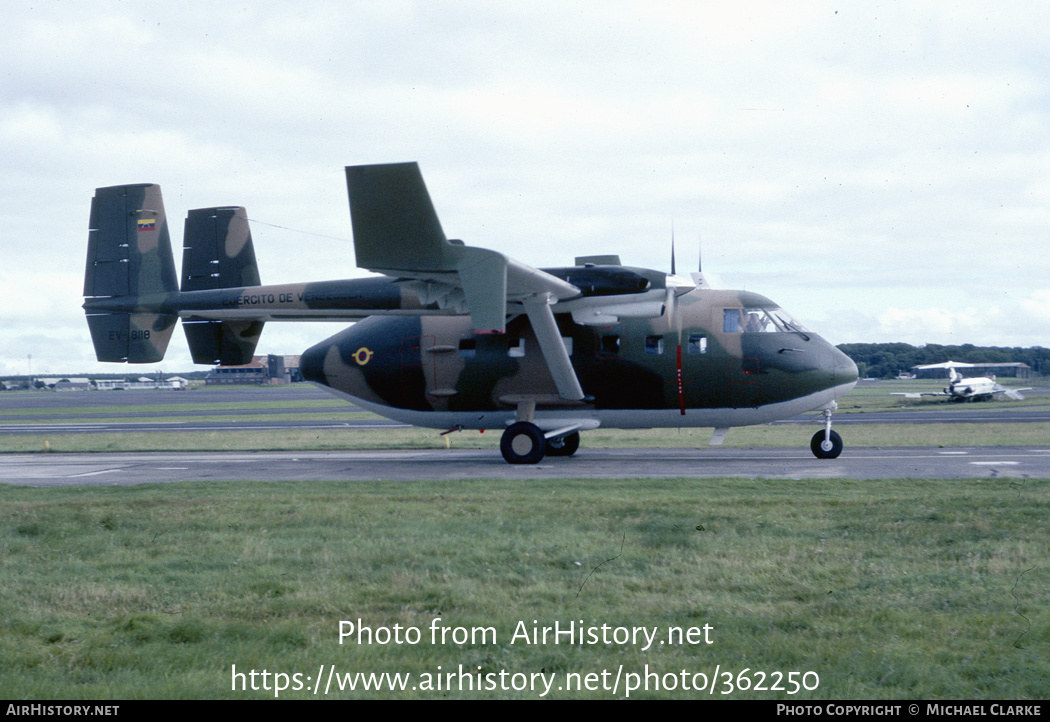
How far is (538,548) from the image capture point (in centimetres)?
891

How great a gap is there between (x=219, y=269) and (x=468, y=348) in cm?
681

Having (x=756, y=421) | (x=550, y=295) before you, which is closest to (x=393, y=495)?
(x=550, y=295)

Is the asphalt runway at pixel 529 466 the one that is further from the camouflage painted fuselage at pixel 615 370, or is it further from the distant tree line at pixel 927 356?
the distant tree line at pixel 927 356

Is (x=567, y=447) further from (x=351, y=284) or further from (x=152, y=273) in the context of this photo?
(x=152, y=273)

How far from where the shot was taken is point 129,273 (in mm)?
21812

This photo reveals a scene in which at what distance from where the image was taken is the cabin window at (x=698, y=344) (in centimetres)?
1977

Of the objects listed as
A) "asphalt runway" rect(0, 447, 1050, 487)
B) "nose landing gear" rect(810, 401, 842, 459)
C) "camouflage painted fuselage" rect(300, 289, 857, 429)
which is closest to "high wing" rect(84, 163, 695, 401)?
"camouflage painted fuselage" rect(300, 289, 857, 429)

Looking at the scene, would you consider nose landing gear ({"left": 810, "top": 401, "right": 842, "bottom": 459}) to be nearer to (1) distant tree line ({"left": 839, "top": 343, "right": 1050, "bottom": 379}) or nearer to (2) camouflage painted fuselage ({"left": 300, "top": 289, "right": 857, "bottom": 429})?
(2) camouflage painted fuselage ({"left": 300, "top": 289, "right": 857, "bottom": 429})

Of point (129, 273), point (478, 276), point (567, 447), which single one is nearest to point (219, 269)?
point (129, 273)

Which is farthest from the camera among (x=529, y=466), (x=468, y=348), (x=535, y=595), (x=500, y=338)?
(x=468, y=348)

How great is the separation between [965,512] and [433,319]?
1337cm

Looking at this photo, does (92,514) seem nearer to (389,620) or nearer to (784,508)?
(389,620)

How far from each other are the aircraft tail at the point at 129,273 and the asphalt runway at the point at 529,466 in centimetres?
314

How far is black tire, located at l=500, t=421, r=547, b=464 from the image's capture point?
19.8m
